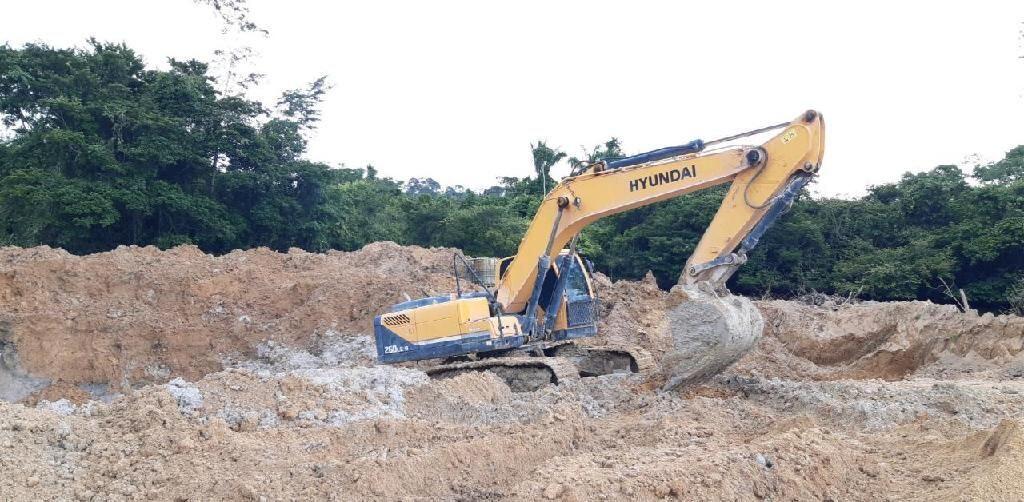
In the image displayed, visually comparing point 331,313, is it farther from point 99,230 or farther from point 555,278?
point 99,230

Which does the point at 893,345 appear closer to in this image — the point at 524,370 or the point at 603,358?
the point at 603,358

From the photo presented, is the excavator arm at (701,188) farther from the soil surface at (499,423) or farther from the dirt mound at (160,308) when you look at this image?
the dirt mound at (160,308)

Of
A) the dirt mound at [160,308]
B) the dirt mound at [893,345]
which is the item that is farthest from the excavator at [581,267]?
the dirt mound at [160,308]

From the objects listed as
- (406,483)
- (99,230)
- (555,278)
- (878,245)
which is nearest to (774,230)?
(878,245)

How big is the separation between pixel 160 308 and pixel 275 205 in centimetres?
889

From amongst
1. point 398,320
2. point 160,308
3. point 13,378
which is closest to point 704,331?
point 398,320

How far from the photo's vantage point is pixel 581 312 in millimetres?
10805

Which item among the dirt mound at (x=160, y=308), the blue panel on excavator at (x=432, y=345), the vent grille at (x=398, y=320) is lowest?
the blue panel on excavator at (x=432, y=345)

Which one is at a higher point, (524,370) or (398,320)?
(398,320)

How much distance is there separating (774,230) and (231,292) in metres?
14.2

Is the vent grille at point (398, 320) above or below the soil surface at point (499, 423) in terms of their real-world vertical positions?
above

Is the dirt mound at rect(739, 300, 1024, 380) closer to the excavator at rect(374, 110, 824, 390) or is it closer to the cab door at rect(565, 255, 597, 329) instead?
the cab door at rect(565, 255, 597, 329)

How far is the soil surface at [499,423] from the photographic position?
17.1 feet

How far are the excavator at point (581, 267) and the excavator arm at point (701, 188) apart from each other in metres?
0.01
